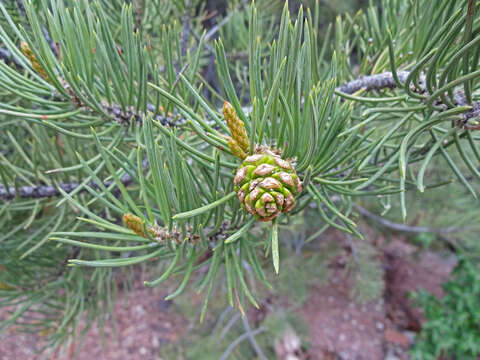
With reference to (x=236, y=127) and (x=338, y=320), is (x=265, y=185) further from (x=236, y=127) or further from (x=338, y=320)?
(x=338, y=320)

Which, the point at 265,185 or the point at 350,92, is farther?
the point at 350,92

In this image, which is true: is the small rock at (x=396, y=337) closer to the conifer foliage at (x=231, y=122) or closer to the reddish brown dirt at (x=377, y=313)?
the reddish brown dirt at (x=377, y=313)

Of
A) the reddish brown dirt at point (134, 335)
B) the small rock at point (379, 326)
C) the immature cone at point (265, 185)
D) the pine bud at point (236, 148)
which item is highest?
the reddish brown dirt at point (134, 335)

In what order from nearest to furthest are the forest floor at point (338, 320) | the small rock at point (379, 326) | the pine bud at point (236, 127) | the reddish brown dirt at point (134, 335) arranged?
the pine bud at point (236, 127) < the reddish brown dirt at point (134, 335) < the forest floor at point (338, 320) < the small rock at point (379, 326)

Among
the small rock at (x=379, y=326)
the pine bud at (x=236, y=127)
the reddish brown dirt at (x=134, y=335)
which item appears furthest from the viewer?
the small rock at (x=379, y=326)

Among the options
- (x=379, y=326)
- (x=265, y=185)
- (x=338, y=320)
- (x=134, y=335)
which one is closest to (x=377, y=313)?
(x=379, y=326)

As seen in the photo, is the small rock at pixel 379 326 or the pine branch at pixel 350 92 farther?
the small rock at pixel 379 326

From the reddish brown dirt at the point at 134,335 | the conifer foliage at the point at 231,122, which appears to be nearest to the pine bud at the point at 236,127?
the conifer foliage at the point at 231,122

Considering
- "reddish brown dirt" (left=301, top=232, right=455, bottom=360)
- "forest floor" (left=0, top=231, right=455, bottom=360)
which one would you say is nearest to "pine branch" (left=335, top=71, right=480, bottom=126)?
"forest floor" (left=0, top=231, right=455, bottom=360)
